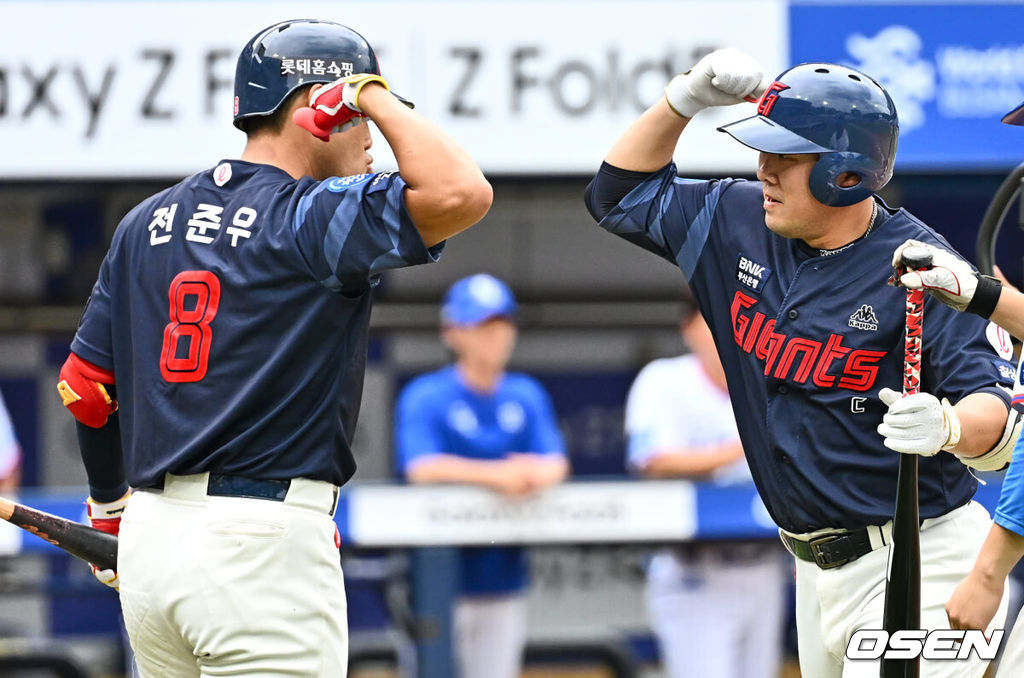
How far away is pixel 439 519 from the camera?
542 cm

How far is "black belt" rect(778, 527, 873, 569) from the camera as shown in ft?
10.4

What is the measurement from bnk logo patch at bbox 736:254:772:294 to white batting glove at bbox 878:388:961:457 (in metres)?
0.55

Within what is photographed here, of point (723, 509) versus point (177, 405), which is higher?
point (177, 405)

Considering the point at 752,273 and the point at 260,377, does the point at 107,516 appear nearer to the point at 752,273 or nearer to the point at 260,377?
the point at 260,377

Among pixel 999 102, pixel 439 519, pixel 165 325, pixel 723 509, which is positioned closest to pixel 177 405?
pixel 165 325

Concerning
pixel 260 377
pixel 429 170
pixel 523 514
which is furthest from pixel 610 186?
pixel 523 514

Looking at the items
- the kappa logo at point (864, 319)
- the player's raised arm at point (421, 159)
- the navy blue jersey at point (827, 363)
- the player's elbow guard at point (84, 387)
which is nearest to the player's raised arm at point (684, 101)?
the navy blue jersey at point (827, 363)

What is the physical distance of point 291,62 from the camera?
9.98 ft

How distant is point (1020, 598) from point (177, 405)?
14.6 feet

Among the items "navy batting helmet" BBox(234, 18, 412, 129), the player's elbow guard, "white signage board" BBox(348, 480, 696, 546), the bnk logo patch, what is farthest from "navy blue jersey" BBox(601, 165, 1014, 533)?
"white signage board" BBox(348, 480, 696, 546)

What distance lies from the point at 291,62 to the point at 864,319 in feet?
4.30

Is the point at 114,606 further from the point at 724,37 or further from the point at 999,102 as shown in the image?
the point at 999,102

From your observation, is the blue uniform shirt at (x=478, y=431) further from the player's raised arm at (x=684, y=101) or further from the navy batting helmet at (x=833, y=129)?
the navy batting helmet at (x=833, y=129)

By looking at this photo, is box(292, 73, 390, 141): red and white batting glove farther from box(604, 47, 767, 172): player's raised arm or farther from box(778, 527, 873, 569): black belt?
box(778, 527, 873, 569): black belt
